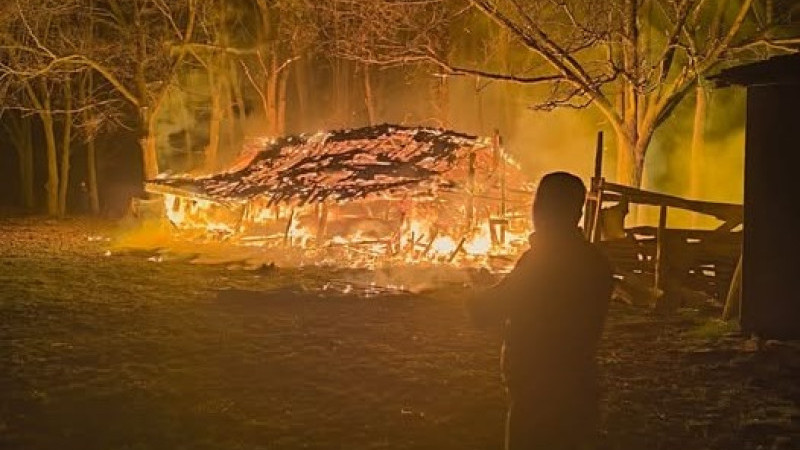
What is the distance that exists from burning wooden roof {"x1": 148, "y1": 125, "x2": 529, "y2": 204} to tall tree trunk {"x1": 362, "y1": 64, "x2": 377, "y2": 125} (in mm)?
6182

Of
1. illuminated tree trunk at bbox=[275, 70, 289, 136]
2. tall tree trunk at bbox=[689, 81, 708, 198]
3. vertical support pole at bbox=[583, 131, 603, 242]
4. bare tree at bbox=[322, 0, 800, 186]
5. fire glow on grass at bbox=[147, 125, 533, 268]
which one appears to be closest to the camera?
vertical support pole at bbox=[583, 131, 603, 242]

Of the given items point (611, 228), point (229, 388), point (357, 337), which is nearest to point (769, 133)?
point (611, 228)

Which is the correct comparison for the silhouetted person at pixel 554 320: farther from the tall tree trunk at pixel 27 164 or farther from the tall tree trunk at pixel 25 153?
the tall tree trunk at pixel 27 164

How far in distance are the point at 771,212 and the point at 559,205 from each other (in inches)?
270

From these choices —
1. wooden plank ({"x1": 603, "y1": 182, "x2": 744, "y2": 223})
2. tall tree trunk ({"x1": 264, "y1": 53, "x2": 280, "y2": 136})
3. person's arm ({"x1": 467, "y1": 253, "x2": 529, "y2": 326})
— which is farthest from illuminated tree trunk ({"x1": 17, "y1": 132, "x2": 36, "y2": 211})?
person's arm ({"x1": 467, "y1": 253, "x2": 529, "y2": 326})

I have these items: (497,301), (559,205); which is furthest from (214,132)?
(559,205)

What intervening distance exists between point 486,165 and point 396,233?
3085 mm

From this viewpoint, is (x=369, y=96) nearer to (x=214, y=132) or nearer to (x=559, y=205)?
(x=214, y=132)

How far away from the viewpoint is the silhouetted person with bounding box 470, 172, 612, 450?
4.17 m

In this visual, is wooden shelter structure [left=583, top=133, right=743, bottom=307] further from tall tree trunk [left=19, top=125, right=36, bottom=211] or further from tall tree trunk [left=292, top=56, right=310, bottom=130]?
tall tree trunk [left=19, top=125, right=36, bottom=211]

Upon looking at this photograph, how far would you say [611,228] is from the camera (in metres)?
13.9

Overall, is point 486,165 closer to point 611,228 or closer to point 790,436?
point 611,228

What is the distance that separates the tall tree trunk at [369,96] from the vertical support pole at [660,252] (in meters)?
17.4

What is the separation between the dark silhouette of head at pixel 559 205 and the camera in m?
4.14
